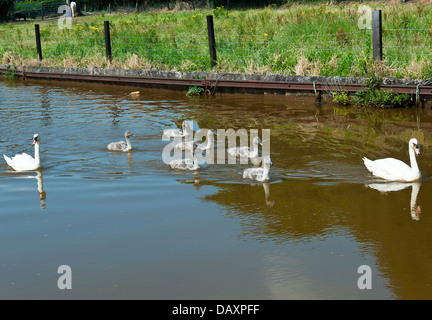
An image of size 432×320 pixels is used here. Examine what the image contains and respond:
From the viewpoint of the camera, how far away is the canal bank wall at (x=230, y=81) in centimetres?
1406

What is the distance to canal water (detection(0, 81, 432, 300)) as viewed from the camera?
6.17 m

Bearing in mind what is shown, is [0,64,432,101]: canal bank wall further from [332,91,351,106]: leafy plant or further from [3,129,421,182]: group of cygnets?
[3,129,421,182]: group of cygnets

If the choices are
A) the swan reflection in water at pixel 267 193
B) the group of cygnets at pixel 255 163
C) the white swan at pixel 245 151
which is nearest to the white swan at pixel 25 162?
the group of cygnets at pixel 255 163

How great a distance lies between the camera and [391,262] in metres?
6.52

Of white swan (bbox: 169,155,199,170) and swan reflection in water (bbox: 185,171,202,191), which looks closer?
swan reflection in water (bbox: 185,171,202,191)

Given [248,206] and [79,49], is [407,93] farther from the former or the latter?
[79,49]

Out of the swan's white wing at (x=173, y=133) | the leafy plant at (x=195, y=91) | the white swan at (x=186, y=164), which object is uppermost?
the leafy plant at (x=195, y=91)

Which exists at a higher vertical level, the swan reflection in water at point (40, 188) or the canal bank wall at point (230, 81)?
the canal bank wall at point (230, 81)

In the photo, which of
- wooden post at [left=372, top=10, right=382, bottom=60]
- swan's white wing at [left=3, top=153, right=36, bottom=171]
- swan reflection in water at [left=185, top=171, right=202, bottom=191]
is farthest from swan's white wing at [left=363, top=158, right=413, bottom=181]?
wooden post at [left=372, top=10, right=382, bottom=60]

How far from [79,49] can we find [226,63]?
705 centimetres

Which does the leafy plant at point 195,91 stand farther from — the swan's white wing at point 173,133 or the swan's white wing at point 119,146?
the swan's white wing at point 119,146

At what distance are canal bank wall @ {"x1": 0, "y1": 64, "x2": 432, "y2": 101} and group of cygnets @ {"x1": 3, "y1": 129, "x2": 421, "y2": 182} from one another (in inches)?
155

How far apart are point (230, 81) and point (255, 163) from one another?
6.43 meters

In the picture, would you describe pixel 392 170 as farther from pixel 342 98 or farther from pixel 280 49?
pixel 280 49
